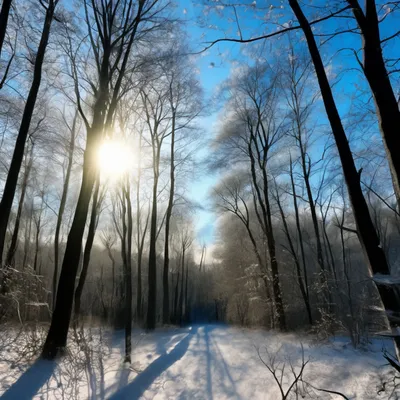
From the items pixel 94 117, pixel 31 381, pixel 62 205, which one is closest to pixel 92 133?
pixel 94 117

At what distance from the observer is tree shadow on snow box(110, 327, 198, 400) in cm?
509

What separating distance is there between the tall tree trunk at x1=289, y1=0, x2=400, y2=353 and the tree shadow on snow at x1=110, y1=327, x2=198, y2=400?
4581 millimetres

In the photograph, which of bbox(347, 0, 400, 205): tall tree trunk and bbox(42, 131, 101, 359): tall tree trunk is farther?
bbox(42, 131, 101, 359): tall tree trunk

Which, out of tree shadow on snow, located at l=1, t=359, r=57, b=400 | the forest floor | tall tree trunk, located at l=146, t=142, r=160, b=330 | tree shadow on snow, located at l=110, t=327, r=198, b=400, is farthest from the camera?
tall tree trunk, located at l=146, t=142, r=160, b=330

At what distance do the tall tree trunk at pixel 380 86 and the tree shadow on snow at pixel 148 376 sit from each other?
546 cm

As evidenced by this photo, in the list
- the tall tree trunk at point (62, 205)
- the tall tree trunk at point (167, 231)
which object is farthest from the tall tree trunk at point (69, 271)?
the tall tree trunk at point (167, 231)

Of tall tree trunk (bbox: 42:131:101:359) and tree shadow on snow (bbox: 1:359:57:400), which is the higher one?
tall tree trunk (bbox: 42:131:101:359)

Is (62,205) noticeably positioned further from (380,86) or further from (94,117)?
(380,86)

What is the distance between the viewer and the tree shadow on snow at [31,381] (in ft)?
14.2

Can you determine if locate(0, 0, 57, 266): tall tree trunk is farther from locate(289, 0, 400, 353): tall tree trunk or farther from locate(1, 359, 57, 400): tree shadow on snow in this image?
locate(289, 0, 400, 353): tall tree trunk

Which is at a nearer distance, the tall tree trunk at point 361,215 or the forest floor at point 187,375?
the tall tree trunk at point 361,215

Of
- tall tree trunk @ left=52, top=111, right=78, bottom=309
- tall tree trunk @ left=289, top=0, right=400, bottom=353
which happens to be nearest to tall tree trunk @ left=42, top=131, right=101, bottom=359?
tall tree trunk @ left=289, top=0, right=400, bottom=353

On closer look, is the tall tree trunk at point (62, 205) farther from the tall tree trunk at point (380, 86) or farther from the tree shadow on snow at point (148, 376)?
the tall tree trunk at point (380, 86)

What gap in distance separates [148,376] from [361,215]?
5.76 meters
